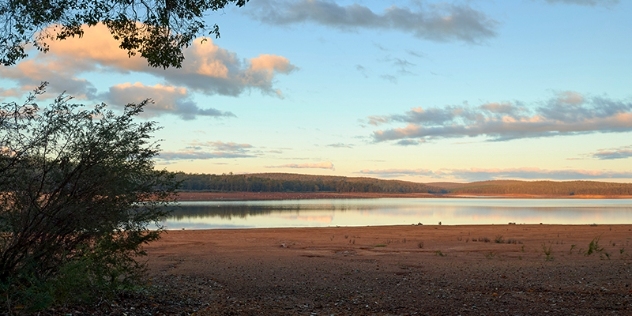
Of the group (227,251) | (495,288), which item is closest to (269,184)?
(227,251)

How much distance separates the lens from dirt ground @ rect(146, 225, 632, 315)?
9.50 meters

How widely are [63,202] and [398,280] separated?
311 inches

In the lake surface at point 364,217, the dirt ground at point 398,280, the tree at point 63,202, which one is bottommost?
the lake surface at point 364,217

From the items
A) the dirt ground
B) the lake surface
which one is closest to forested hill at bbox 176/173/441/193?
the lake surface

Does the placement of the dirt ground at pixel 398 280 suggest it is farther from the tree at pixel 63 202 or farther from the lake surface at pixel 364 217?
the lake surface at pixel 364 217

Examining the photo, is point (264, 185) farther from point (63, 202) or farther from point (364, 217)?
point (63, 202)

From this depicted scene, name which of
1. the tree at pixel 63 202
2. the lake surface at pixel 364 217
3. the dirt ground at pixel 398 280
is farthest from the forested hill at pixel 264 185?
the tree at pixel 63 202

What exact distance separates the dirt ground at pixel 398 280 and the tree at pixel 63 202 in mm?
1911

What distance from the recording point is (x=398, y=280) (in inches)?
499

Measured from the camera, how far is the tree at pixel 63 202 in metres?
7.02

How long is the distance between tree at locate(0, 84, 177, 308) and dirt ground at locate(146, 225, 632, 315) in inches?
75.2

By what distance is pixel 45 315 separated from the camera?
6.91 m

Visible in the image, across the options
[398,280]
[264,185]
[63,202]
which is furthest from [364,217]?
[264,185]

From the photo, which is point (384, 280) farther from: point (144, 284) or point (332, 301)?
point (144, 284)
